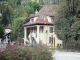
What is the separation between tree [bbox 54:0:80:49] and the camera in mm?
24516

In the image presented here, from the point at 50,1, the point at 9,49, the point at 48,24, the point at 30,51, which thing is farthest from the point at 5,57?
the point at 48,24

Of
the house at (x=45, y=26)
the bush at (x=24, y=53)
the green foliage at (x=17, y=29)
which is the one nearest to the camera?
the bush at (x=24, y=53)

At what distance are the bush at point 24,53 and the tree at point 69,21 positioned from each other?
12.6 meters

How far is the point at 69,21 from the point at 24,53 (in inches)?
590

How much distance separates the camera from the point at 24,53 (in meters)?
12.3

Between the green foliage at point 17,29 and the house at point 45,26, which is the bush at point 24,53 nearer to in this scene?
the house at point 45,26

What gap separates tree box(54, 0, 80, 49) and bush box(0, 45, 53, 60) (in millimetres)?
12623

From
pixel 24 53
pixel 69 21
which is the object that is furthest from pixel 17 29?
pixel 24 53

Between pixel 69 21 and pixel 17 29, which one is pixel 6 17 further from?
pixel 69 21

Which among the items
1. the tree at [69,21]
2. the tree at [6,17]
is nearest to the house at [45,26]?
the tree at [69,21]

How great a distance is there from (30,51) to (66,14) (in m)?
14.6

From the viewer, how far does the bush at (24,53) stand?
1154 cm

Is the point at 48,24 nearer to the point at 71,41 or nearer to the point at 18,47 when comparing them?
the point at 71,41

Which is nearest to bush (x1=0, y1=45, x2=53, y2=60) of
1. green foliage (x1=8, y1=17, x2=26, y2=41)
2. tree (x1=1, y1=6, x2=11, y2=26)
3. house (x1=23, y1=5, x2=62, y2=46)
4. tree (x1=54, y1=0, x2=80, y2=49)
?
tree (x1=54, y1=0, x2=80, y2=49)
